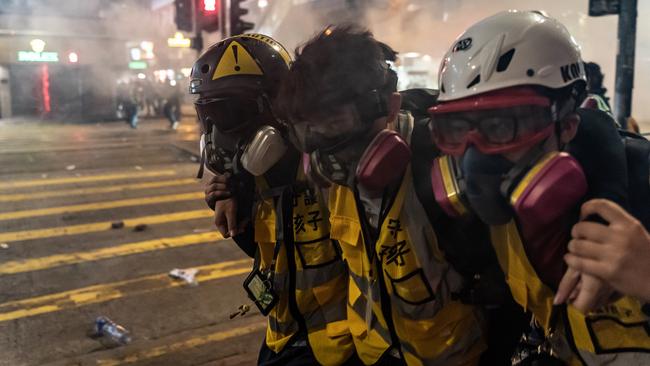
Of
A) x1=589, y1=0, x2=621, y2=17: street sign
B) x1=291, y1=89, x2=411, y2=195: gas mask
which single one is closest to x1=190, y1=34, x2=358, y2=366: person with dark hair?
x1=291, y1=89, x2=411, y2=195: gas mask

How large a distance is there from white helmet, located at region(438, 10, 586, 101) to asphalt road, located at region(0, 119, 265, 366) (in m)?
2.82

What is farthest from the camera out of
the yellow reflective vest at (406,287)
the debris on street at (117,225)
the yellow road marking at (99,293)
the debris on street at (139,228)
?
the debris on street at (117,225)

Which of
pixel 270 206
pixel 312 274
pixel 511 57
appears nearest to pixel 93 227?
pixel 270 206

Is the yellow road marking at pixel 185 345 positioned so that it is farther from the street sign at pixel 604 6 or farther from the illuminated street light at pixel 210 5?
the illuminated street light at pixel 210 5

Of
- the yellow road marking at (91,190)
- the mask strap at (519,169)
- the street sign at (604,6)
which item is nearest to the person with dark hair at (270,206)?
the mask strap at (519,169)

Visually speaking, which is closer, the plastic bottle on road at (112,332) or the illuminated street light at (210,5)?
the plastic bottle on road at (112,332)

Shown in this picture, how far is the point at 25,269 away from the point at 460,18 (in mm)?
14028

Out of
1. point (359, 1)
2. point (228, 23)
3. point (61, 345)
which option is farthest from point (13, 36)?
point (61, 345)

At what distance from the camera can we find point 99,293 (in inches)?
185

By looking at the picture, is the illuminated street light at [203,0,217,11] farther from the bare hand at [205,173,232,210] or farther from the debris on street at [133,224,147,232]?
the bare hand at [205,173,232,210]

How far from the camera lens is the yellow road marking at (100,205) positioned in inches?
281

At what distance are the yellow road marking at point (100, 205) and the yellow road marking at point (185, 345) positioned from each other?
4083 mm

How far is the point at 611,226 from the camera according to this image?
1.07 meters

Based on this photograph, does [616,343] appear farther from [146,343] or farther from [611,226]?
[146,343]
